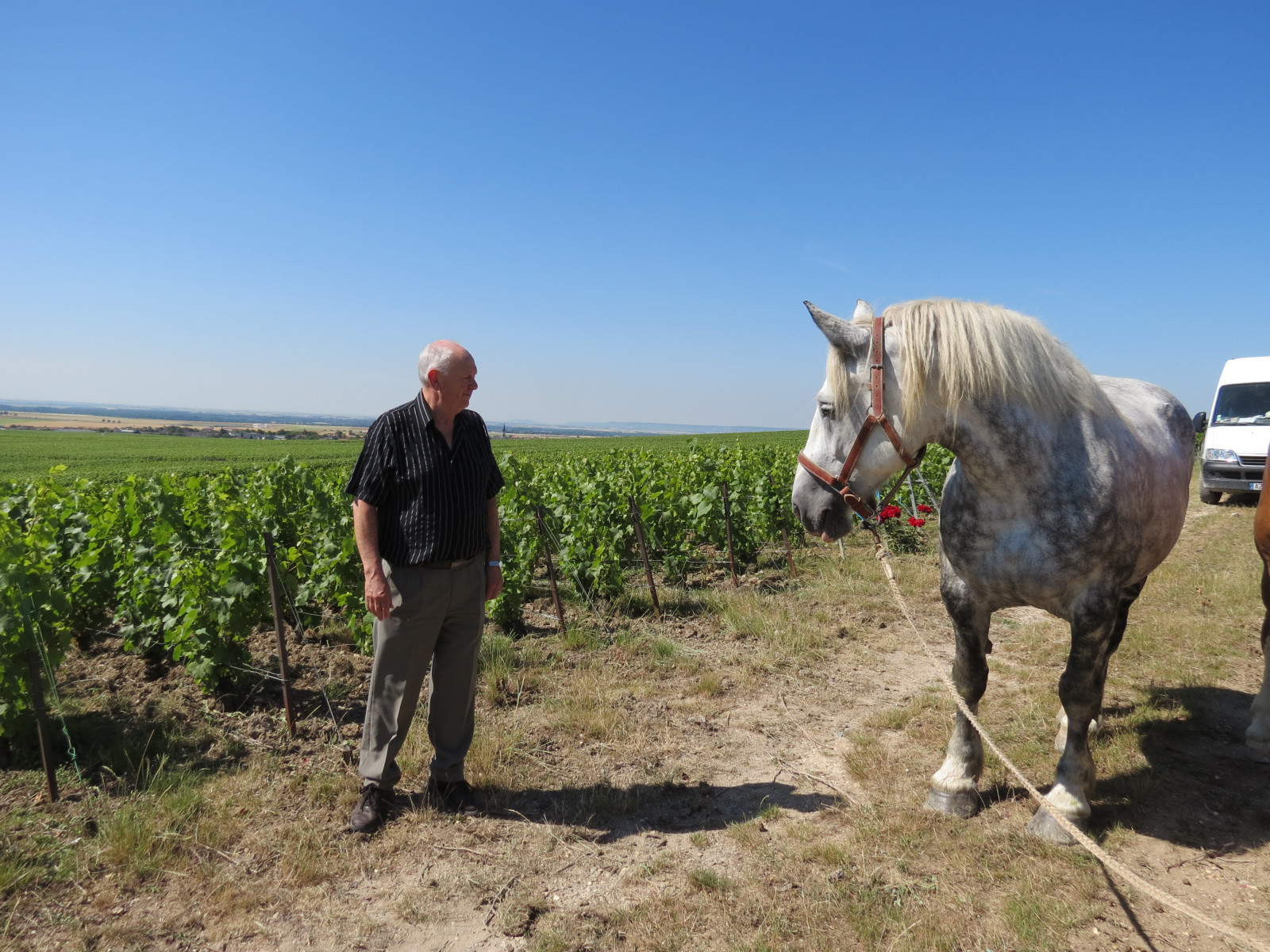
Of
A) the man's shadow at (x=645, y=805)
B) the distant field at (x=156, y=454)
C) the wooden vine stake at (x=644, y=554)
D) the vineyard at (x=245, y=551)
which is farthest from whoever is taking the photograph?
the distant field at (x=156, y=454)

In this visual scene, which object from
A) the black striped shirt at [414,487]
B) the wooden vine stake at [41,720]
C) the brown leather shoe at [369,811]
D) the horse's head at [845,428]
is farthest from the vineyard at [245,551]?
the horse's head at [845,428]

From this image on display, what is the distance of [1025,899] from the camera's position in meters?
2.63

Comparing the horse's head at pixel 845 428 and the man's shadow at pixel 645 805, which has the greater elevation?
the horse's head at pixel 845 428

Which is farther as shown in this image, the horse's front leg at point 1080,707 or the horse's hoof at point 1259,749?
the horse's hoof at point 1259,749

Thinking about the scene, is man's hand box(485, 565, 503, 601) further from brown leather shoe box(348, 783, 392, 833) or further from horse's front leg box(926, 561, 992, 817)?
horse's front leg box(926, 561, 992, 817)

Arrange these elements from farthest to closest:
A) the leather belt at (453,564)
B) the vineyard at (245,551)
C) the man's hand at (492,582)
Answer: the vineyard at (245,551) < the man's hand at (492,582) < the leather belt at (453,564)

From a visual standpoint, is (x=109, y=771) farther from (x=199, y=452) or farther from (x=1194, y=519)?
(x=199, y=452)

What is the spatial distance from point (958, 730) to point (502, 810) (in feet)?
7.37

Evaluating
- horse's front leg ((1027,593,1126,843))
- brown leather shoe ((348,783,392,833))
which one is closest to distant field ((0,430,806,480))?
brown leather shoe ((348,783,392,833))

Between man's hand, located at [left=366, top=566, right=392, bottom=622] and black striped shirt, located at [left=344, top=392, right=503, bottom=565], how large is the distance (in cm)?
11

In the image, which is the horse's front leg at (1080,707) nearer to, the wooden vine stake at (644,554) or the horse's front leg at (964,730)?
the horse's front leg at (964,730)

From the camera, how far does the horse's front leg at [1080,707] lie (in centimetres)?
283

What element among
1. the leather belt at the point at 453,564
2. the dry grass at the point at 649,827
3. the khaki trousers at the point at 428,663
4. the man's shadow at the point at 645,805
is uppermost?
the leather belt at the point at 453,564

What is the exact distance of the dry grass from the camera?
259 centimetres
